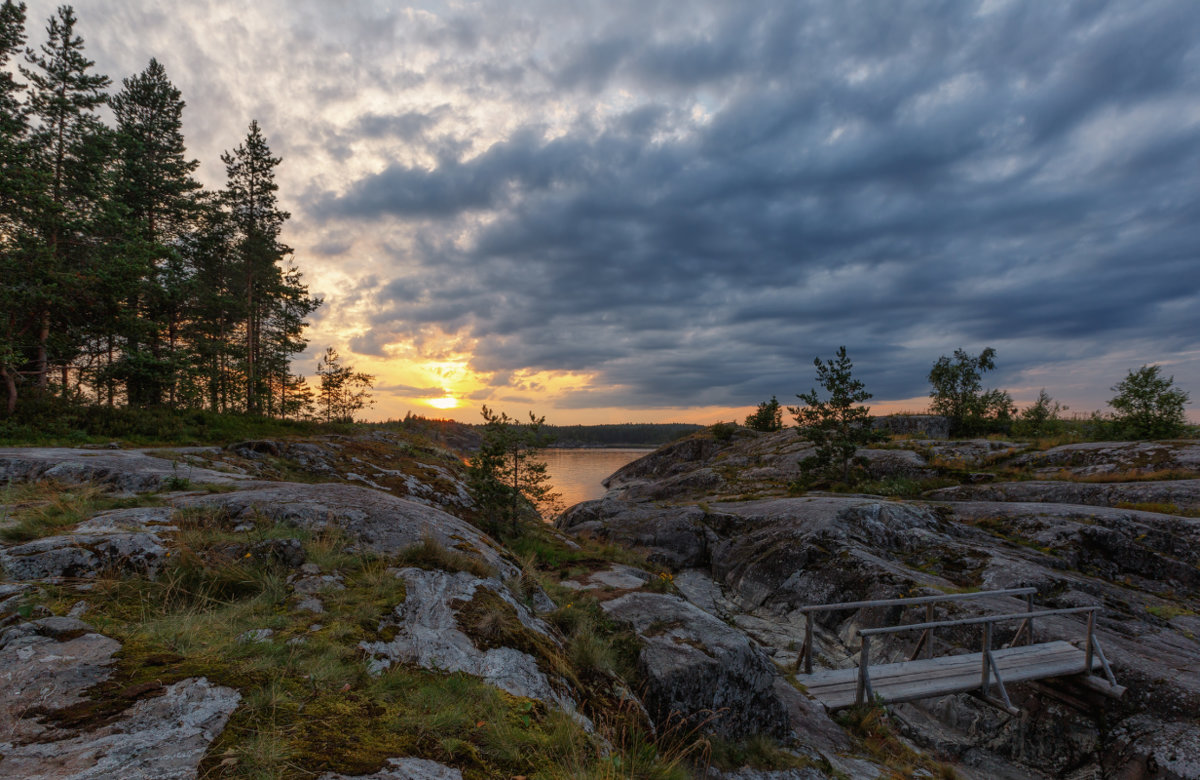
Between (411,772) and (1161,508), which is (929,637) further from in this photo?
(1161,508)

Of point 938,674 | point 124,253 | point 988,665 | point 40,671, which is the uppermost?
point 124,253

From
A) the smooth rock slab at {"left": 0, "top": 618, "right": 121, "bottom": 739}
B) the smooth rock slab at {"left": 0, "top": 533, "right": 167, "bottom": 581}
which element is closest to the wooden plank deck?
the smooth rock slab at {"left": 0, "top": 618, "right": 121, "bottom": 739}

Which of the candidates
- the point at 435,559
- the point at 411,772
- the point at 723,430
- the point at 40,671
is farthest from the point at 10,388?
the point at 723,430

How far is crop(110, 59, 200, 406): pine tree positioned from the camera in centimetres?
2155

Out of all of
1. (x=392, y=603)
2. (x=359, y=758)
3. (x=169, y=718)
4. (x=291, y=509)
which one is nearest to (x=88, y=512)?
(x=291, y=509)

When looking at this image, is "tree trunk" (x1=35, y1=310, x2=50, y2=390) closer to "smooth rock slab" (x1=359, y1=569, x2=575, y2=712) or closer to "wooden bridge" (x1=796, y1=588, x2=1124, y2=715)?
"smooth rock slab" (x1=359, y1=569, x2=575, y2=712)

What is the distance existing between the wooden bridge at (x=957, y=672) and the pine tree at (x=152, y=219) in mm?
29875

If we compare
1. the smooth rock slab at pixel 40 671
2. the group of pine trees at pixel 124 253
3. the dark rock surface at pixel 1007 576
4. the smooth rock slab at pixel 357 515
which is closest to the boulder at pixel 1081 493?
the dark rock surface at pixel 1007 576

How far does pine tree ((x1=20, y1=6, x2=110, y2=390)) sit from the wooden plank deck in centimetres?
2915

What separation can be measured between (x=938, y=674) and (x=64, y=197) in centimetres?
3877

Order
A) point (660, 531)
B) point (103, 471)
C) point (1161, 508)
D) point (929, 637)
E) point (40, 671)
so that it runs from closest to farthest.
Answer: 1. point (40, 671)
2. point (103, 471)
3. point (929, 637)
4. point (1161, 508)
5. point (660, 531)

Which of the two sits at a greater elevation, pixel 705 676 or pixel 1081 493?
pixel 1081 493

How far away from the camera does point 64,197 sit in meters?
21.6

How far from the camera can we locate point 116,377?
22.0 metres
